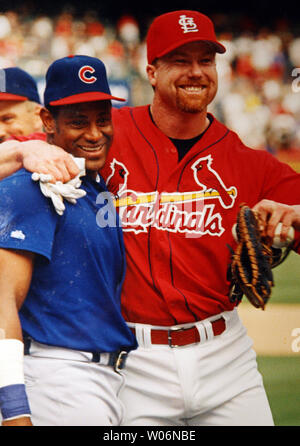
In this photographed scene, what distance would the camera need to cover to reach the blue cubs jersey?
189 cm

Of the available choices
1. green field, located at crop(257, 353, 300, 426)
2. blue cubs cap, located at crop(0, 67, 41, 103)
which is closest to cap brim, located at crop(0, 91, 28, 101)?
blue cubs cap, located at crop(0, 67, 41, 103)

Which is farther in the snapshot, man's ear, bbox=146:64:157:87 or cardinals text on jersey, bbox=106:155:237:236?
man's ear, bbox=146:64:157:87

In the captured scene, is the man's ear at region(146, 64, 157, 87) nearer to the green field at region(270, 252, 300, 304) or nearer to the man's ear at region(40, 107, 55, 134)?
the man's ear at region(40, 107, 55, 134)

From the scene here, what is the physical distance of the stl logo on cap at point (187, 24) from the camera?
229 cm

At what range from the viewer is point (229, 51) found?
339 centimetres

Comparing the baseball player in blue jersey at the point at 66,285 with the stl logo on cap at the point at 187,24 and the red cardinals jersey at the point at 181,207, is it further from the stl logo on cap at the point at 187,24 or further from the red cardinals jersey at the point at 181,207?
the stl logo on cap at the point at 187,24

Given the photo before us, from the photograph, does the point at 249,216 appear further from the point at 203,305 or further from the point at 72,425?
the point at 72,425

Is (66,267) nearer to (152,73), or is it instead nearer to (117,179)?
(117,179)

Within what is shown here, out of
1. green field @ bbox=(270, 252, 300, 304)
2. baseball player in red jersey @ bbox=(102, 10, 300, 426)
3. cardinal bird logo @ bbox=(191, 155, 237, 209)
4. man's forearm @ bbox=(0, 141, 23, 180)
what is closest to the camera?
man's forearm @ bbox=(0, 141, 23, 180)

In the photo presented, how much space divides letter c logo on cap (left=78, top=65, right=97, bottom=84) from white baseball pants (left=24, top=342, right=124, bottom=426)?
868 mm

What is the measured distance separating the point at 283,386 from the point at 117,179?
1.94m

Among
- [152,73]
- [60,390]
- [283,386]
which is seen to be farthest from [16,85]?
[283,386]

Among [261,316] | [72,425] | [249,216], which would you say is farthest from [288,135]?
[72,425]

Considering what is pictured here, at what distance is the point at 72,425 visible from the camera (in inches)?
77.3
